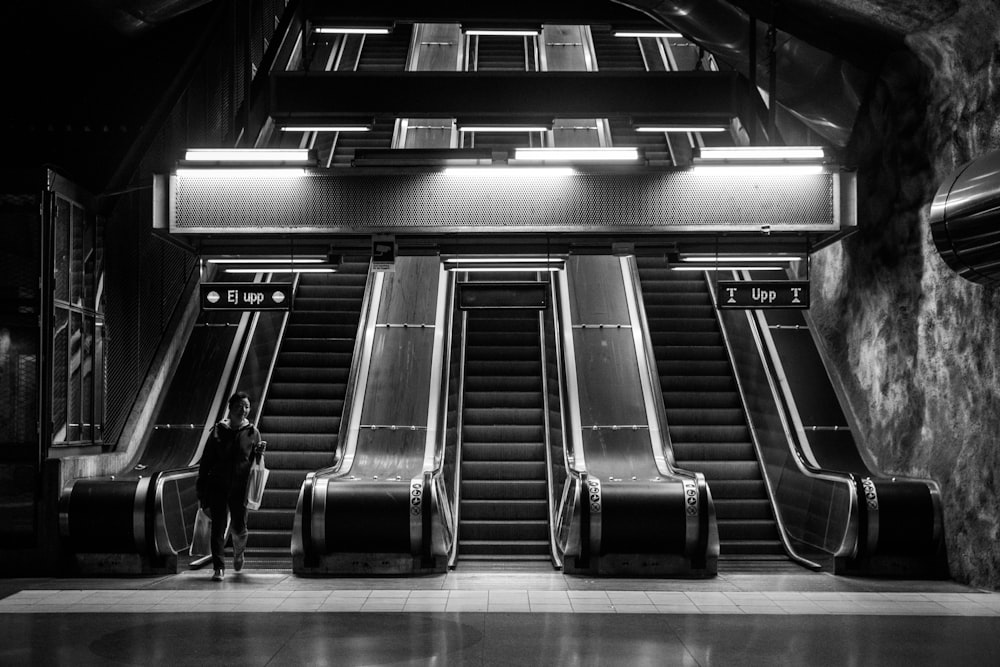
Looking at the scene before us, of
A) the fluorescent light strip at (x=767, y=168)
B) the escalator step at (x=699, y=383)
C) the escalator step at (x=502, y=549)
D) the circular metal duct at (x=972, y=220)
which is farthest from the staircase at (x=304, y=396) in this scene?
the circular metal duct at (x=972, y=220)

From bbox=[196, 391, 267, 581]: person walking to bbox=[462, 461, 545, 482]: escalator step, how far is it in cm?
296

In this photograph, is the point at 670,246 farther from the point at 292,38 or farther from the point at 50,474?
the point at 292,38

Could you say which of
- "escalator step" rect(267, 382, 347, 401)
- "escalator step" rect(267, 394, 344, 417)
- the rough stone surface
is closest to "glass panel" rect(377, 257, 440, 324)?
"escalator step" rect(267, 382, 347, 401)

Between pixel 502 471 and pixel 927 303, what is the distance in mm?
4682

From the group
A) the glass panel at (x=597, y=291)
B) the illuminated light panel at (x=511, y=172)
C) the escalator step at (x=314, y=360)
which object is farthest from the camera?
the escalator step at (x=314, y=360)

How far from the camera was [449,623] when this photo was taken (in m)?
6.62

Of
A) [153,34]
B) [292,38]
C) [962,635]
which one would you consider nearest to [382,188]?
[153,34]

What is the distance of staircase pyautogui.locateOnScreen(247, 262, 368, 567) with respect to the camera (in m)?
10.5

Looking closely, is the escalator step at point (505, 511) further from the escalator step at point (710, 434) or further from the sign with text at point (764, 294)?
the sign with text at point (764, 294)

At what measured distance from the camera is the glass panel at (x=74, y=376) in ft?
33.6

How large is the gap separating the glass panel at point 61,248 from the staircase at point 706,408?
21.8ft

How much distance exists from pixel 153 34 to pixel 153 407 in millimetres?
4217

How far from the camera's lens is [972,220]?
18.0 ft

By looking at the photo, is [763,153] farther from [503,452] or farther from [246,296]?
[246,296]
